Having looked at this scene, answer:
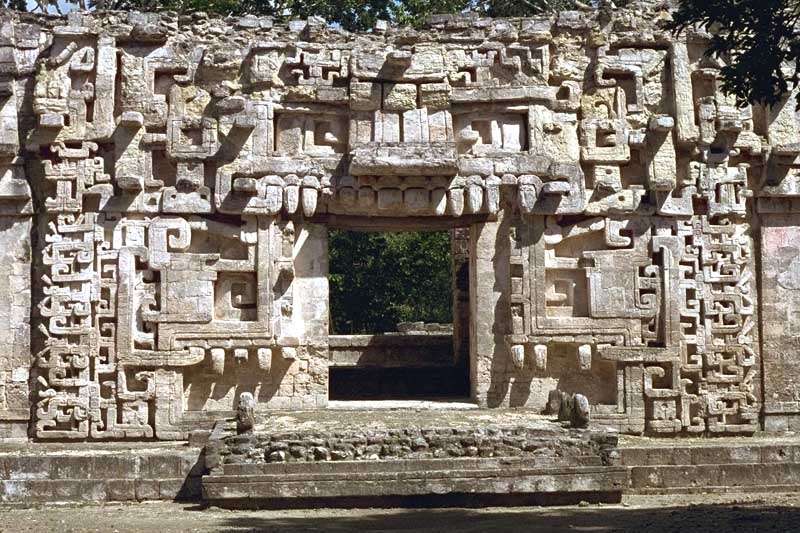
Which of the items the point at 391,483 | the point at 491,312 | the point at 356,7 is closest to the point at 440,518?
the point at 391,483

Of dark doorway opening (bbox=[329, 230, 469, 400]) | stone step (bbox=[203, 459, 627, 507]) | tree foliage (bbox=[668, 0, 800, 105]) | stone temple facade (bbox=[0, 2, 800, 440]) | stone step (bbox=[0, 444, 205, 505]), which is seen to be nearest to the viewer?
tree foliage (bbox=[668, 0, 800, 105])

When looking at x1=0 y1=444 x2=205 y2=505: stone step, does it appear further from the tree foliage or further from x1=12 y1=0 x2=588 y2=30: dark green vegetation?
x1=12 y1=0 x2=588 y2=30: dark green vegetation

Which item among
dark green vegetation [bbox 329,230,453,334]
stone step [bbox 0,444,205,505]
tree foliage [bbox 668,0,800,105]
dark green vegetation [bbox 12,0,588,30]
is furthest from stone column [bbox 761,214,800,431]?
dark green vegetation [bbox 329,230,453,334]

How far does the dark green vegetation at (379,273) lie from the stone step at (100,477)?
13.5m

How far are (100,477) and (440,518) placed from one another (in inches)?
146

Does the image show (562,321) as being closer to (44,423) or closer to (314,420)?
(314,420)

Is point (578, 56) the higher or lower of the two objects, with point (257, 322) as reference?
higher

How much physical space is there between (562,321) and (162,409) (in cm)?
488

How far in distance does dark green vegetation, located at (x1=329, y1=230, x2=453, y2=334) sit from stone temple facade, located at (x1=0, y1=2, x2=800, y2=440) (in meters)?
11.0

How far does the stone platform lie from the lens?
1264 centimetres

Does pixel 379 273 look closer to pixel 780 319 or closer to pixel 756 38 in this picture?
pixel 780 319

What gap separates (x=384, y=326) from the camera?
27.5 metres

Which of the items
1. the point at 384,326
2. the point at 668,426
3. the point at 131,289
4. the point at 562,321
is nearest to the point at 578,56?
the point at 562,321

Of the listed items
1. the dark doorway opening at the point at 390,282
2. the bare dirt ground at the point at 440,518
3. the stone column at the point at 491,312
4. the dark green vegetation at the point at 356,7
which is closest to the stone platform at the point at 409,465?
the bare dirt ground at the point at 440,518
